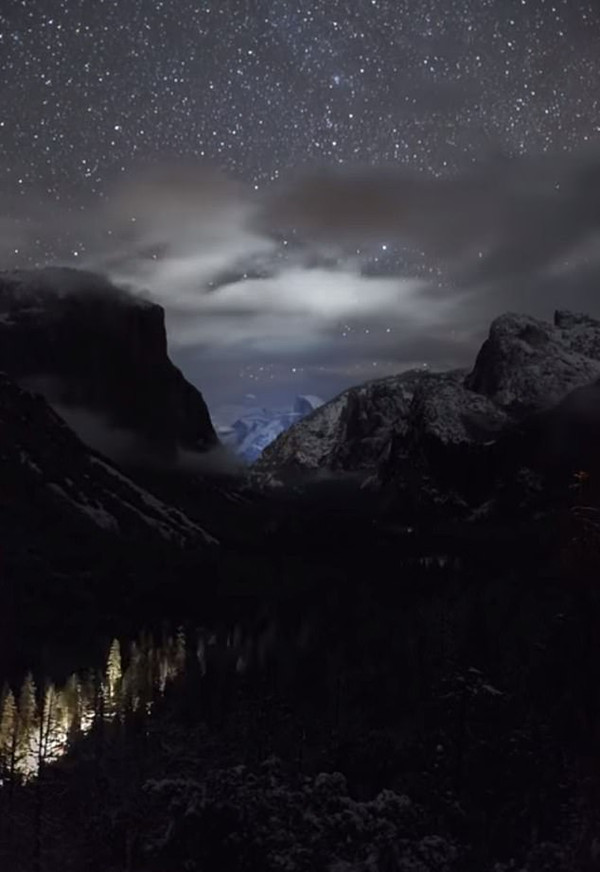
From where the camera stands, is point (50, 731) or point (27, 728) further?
point (50, 731)

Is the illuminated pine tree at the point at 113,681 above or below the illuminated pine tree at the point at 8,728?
below

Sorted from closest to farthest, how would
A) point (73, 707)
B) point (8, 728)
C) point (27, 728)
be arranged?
point (8, 728) < point (27, 728) < point (73, 707)

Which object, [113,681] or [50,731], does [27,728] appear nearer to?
[50,731]

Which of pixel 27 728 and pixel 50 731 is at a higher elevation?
pixel 27 728

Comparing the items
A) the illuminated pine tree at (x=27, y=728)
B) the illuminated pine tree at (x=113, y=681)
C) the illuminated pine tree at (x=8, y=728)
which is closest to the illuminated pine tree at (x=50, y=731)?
the illuminated pine tree at (x=27, y=728)

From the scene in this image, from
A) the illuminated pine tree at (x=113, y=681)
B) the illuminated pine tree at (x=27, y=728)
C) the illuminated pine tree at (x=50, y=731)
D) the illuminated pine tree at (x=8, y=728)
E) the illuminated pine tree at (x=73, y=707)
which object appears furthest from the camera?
the illuminated pine tree at (x=113, y=681)

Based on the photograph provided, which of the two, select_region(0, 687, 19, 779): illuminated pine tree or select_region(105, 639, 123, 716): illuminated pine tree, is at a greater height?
select_region(0, 687, 19, 779): illuminated pine tree

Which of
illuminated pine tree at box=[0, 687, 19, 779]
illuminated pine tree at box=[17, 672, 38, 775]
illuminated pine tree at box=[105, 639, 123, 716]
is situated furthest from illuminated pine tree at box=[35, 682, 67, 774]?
illuminated pine tree at box=[105, 639, 123, 716]

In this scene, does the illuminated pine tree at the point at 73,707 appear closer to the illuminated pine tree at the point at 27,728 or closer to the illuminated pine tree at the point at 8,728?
the illuminated pine tree at the point at 27,728

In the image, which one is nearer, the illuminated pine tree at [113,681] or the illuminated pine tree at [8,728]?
the illuminated pine tree at [8,728]

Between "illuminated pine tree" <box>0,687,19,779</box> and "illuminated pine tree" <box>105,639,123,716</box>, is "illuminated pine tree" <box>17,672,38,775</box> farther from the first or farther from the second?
"illuminated pine tree" <box>105,639,123,716</box>

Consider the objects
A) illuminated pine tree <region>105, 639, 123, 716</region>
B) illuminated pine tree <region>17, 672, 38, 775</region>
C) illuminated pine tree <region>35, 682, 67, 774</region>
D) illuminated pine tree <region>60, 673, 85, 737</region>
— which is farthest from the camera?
illuminated pine tree <region>105, 639, 123, 716</region>

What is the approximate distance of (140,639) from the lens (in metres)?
131

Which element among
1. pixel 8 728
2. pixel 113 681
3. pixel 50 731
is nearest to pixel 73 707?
pixel 50 731
